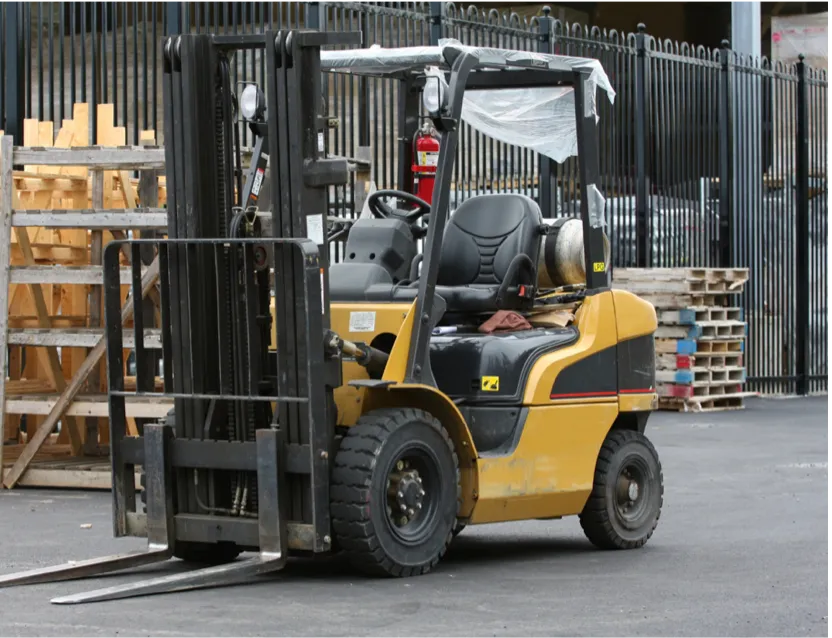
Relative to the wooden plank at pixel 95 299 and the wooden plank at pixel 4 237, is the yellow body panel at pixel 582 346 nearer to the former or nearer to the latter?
the wooden plank at pixel 95 299

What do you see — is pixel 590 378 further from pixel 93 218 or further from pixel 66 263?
pixel 66 263

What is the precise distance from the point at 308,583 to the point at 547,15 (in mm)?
12665

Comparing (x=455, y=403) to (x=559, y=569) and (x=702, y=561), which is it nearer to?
(x=559, y=569)

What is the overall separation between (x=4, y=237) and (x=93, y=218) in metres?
0.83

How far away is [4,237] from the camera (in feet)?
41.2

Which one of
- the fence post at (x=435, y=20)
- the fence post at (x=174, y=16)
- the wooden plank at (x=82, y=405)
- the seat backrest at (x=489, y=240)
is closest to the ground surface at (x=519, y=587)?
the wooden plank at (x=82, y=405)

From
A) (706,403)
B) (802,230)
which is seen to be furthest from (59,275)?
(802,230)

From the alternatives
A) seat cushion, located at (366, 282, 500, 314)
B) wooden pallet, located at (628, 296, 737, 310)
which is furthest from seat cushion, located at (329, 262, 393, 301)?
wooden pallet, located at (628, 296, 737, 310)

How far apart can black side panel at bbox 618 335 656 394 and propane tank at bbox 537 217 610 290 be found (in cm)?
56

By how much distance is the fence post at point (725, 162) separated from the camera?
2245 centimetres

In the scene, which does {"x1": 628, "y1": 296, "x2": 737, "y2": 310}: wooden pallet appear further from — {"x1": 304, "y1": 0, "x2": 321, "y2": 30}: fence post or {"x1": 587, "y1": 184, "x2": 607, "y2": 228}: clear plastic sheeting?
{"x1": 587, "y1": 184, "x2": 607, "y2": 228}: clear plastic sheeting

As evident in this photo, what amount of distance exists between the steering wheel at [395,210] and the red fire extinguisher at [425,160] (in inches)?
19.3

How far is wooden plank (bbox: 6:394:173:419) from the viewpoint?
12188 millimetres

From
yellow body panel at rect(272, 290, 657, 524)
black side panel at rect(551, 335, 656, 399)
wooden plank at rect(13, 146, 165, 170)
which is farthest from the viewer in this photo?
wooden plank at rect(13, 146, 165, 170)
